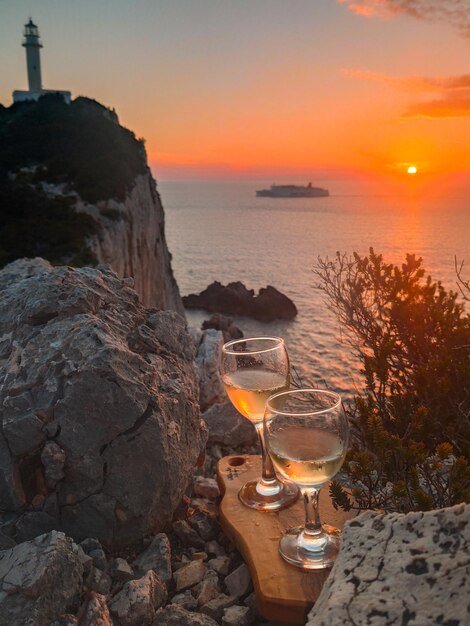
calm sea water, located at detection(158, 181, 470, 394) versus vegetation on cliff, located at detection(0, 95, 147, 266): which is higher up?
vegetation on cliff, located at detection(0, 95, 147, 266)

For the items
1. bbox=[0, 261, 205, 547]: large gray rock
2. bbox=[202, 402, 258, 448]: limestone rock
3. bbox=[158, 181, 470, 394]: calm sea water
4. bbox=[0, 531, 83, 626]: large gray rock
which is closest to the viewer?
bbox=[0, 531, 83, 626]: large gray rock

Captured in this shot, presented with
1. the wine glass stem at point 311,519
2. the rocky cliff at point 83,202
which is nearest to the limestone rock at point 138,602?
the wine glass stem at point 311,519

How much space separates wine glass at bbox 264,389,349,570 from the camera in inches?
84.0

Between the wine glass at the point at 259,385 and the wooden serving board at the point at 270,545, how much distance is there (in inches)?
3.0

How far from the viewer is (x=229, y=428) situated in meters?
4.20

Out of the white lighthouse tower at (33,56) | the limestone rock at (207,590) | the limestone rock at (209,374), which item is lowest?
the limestone rock at (209,374)

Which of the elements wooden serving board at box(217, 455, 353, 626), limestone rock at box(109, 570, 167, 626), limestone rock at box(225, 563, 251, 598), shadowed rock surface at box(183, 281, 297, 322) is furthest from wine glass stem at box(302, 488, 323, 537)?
shadowed rock surface at box(183, 281, 297, 322)

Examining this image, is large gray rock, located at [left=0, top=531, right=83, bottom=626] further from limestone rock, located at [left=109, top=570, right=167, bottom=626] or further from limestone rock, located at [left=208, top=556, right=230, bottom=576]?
limestone rock, located at [left=208, top=556, right=230, bottom=576]

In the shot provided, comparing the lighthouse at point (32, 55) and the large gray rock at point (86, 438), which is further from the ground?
the lighthouse at point (32, 55)

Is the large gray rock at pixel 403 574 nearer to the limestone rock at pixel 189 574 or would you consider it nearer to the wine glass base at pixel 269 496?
the limestone rock at pixel 189 574

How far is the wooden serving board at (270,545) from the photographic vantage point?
211 cm

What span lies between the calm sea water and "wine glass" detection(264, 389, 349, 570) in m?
11.9

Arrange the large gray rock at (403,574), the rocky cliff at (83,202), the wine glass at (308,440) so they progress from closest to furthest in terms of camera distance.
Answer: the large gray rock at (403,574), the wine glass at (308,440), the rocky cliff at (83,202)

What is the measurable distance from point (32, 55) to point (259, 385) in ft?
209
